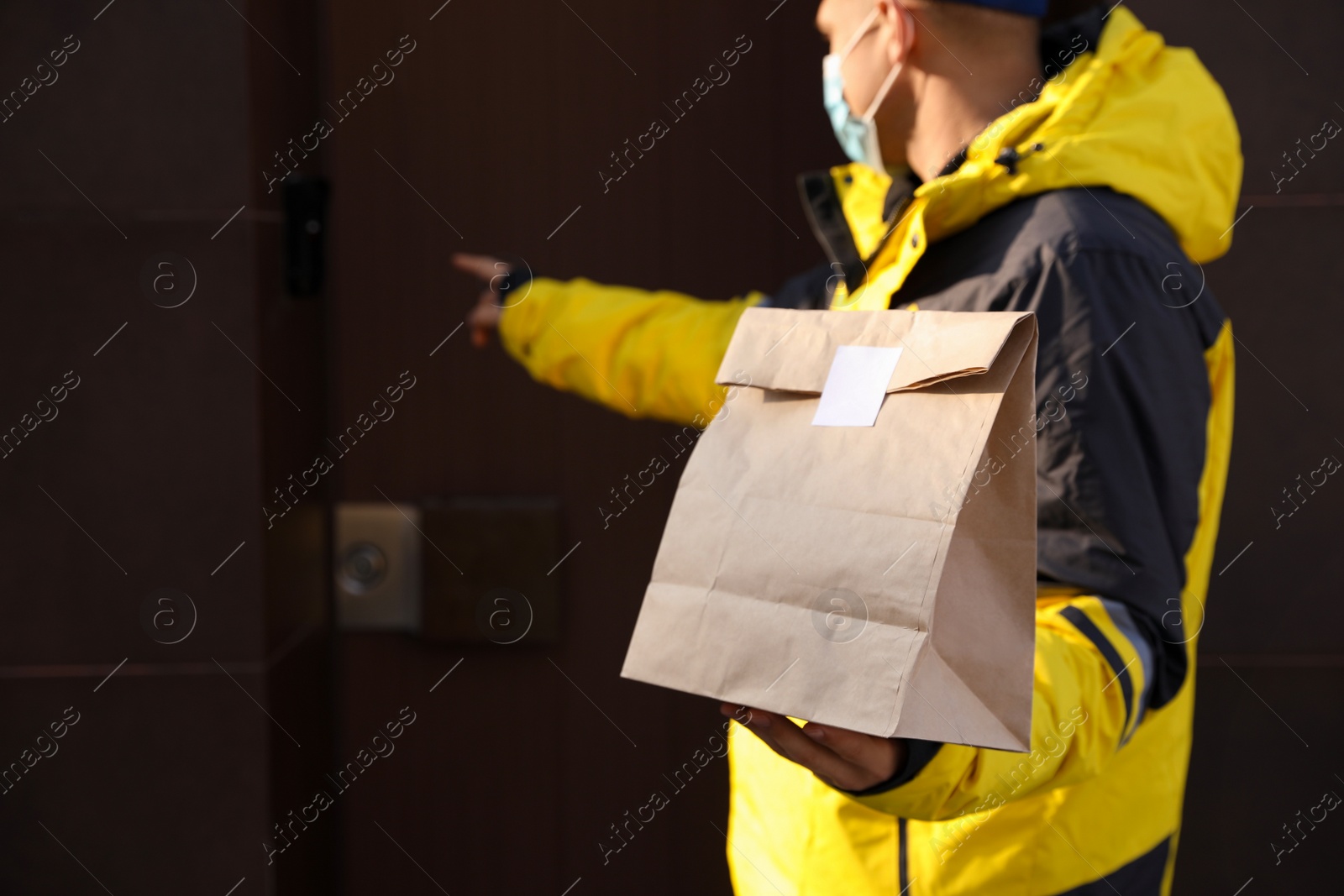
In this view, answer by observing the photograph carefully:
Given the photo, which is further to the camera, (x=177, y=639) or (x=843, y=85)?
(x=177, y=639)

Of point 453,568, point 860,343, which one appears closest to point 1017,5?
point 860,343

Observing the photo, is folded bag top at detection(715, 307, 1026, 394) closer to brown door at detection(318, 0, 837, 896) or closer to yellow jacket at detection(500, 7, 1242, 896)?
yellow jacket at detection(500, 7, 1242, 896)

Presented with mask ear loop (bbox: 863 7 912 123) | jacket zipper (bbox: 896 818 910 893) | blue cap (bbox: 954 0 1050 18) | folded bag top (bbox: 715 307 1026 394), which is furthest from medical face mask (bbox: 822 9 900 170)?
jacket zipper (bbox: 896 818 910 893)

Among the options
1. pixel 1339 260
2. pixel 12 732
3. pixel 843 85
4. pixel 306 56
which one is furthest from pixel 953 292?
pixel 12 732

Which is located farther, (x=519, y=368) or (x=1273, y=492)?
(x=519, y=368)

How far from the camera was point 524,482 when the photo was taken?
1938 mm

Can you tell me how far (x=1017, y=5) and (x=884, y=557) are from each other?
0.79 m

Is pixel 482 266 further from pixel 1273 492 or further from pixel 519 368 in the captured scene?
pixel 1273 492

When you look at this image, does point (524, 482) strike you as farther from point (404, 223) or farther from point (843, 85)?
point (843, 85)

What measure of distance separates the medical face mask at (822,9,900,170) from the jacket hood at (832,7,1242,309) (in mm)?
123

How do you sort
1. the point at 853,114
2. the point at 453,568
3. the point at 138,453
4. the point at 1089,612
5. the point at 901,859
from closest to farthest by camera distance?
1. the point at 1089,612
2. the point at 901,859
3. the point at 853,114
4. the point at 138,453
5. the point at 453,568

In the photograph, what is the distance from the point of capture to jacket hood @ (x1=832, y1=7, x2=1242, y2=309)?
41.8 inches

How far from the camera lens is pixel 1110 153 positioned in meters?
1.08

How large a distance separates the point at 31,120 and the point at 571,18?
0.86m
